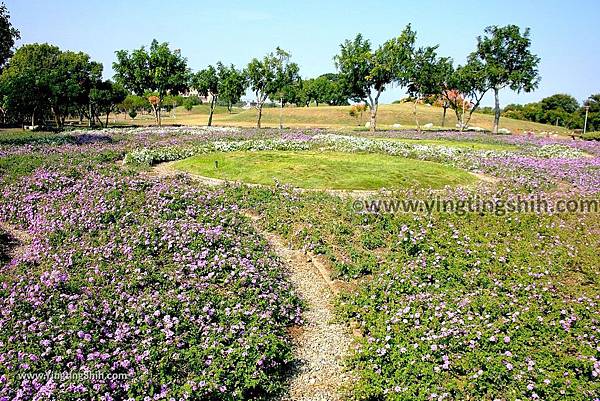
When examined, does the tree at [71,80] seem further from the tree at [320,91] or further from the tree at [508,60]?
the tree at [320,91]

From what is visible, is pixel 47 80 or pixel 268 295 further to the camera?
pixel 47 80

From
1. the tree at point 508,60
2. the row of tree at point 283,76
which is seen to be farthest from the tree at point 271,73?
the tree at point 508,60

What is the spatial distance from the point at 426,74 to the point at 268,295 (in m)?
60.9

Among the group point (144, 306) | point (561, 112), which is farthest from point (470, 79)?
point (561, 112)

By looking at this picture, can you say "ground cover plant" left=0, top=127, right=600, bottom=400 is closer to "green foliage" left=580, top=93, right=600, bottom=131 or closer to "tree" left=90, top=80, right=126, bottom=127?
"tree" left=90, top=80, right=126, bottom=127

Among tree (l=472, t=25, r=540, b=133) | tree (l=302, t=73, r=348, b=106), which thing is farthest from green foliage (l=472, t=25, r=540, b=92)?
tree (l=302, t=73, r=348, b=106)

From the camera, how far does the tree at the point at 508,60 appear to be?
204 feet

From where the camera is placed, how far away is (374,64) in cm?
6162

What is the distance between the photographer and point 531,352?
24.0ft

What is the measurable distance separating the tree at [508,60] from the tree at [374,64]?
10.4m

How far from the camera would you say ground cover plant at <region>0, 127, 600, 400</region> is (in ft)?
22.2

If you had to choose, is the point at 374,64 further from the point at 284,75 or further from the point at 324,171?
the point at 324,171

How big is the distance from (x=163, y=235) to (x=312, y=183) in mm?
9114

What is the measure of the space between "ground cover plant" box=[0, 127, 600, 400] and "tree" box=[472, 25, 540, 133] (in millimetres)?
51923
